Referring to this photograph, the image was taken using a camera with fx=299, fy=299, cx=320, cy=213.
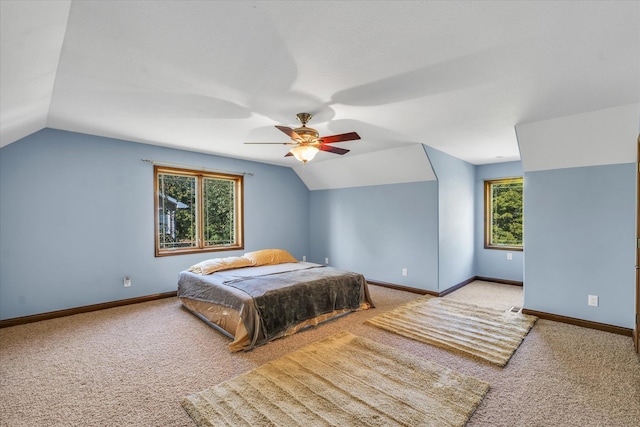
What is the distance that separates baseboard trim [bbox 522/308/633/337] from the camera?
3.19 m

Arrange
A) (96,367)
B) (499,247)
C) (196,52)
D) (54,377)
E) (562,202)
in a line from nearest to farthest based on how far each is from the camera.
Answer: (196,52) → (54,377) → (96,367) → (562,202) → (499,247)

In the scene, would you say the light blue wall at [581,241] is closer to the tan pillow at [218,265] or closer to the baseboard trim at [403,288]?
the baseboard trim at [403,288]

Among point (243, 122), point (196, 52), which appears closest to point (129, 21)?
point (196, 52)

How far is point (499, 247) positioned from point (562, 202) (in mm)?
2370

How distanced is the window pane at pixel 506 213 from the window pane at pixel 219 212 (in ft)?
16.6

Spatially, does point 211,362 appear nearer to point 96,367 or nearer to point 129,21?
point 96,367

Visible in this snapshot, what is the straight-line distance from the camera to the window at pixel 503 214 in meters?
5.61

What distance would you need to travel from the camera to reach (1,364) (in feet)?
8.41

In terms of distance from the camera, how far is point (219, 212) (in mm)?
5352

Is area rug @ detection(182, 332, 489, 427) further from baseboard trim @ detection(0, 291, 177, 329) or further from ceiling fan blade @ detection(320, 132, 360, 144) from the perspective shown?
baseboard trim @ detection(0, 291, 177, 329)

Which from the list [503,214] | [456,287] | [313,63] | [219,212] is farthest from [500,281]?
[313,63]

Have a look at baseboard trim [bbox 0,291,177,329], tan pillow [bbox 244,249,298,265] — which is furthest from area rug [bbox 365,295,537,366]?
baseboard trim [bbox 0,291,177,329]

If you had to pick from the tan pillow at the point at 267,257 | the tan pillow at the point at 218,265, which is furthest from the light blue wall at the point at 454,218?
the tan pillow at the point at 218,265

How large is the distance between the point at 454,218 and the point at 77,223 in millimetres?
5677
